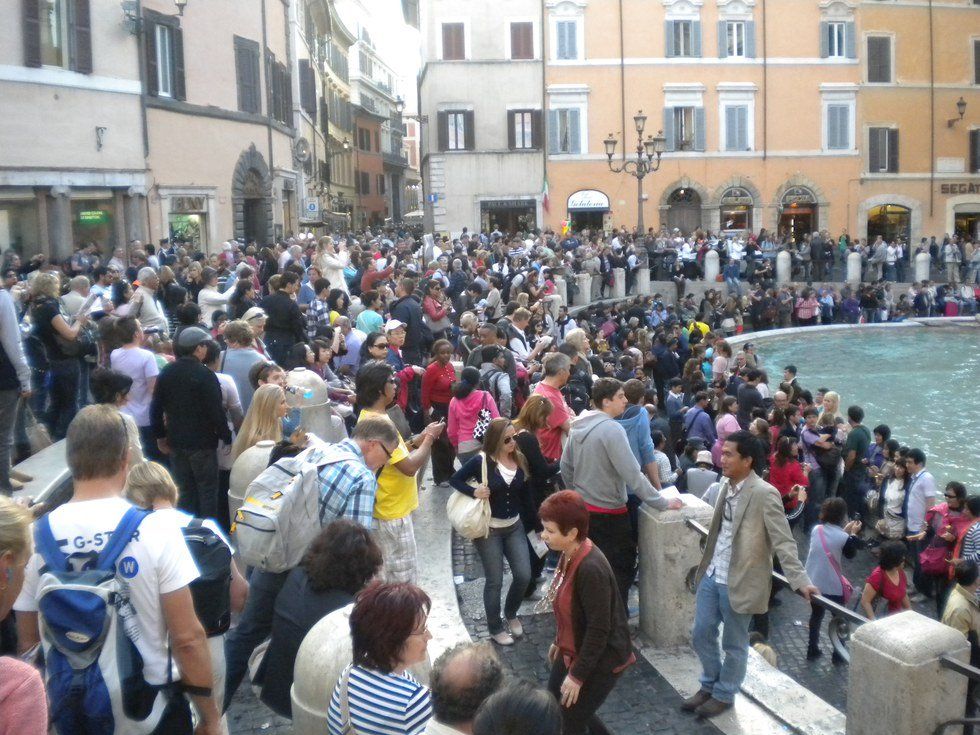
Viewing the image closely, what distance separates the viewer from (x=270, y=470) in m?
4.91

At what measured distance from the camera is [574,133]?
128 feet

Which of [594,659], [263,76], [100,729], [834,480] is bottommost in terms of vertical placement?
[834,480]

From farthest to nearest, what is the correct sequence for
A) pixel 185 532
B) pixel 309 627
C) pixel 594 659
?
pixel 594 659
pixel 309 627
pixel 185 532

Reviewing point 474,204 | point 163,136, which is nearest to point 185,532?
point 163,136

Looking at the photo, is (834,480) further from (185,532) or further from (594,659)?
(185,532)

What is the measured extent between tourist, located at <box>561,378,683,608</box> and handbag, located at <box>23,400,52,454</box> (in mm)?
4368

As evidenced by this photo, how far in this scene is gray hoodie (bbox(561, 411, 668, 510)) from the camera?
242 inches

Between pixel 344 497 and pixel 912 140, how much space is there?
132 feet

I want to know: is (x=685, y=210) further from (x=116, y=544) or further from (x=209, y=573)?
(x=116, y=544)

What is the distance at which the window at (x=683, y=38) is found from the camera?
127 feet

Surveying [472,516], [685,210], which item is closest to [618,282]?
[685,210]

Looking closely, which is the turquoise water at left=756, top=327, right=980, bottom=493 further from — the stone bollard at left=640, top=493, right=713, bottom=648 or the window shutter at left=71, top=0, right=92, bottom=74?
the window shutter at left=71, top=0, right=92, bottom=74

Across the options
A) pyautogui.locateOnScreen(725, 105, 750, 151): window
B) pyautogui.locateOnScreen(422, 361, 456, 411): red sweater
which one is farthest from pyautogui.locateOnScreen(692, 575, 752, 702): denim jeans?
pyautogui.locateOnScreen(725, 105, 750, 151): window

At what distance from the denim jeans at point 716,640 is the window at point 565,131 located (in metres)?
34.2
